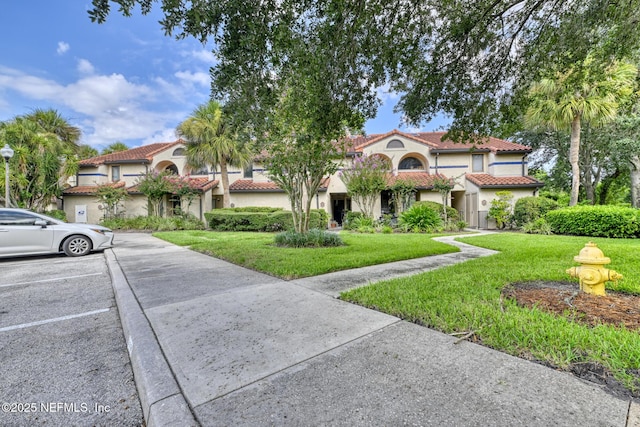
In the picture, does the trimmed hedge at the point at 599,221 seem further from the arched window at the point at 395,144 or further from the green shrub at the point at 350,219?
the arched window at the point at 395,144

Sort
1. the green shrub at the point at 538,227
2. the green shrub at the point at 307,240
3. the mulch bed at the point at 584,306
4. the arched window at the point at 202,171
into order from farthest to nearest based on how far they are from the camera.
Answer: the arched window at the point at 202,171, the green shrub at the point at 538,227, the green shrub at the point at 307,240, the mulch bed at the point at 584,306

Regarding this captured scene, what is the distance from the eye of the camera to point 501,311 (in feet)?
9.75

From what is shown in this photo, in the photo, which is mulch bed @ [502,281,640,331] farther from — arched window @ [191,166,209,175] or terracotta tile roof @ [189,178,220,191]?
arched window @ [191,166,209,175]

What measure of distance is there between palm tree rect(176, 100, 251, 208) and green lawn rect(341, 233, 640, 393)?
14.6 m

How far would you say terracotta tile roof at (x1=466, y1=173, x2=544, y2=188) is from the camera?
17297 millimetres

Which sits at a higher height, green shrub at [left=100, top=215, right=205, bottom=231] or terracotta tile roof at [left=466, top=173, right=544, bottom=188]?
terracotta tile roof at [left=466, top=173, right=544, bottom=188]

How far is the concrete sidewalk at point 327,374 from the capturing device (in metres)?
1.58

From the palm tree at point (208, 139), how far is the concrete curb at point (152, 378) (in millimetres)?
14761

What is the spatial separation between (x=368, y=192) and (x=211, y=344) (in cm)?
1420

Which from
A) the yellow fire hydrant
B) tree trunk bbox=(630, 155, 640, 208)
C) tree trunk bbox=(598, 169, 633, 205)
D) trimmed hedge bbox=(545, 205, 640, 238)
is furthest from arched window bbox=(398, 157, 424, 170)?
tree trunk bbox=(598, 169, 633, 205)

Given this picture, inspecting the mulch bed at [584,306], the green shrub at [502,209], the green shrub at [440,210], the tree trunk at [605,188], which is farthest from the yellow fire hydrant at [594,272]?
the tree trunk at [605,188]

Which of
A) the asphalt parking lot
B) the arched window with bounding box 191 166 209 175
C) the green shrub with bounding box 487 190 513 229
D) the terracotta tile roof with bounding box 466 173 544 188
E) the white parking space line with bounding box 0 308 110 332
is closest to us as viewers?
the asphalt parking lot

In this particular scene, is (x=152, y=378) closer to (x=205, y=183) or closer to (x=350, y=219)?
(x=350, y=219)

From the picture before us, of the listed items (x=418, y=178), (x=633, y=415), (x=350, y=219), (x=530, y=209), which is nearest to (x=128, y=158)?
(x=350, y=219)
